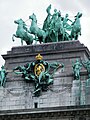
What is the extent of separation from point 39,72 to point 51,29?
Result: 169 inches

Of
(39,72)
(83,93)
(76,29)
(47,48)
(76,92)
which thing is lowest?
(83,93)

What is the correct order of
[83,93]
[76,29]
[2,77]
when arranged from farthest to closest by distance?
[76,29] → [2,77] → [83,93]

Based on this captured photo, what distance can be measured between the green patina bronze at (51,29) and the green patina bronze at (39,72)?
2797 mm

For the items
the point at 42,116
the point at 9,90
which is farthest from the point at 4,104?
the point at 42,116

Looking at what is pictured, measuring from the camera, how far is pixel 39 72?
4109 cm

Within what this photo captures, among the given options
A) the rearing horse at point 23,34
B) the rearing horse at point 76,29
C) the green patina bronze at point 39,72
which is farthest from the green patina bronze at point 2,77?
the rearing horse at point 76,29

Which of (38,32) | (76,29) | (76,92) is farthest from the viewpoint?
(38,32)

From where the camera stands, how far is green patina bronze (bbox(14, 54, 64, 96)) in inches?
1599

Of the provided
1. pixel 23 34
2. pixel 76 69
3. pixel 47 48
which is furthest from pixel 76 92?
pixel 23 34

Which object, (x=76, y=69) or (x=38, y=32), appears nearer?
(x=76, y=69)

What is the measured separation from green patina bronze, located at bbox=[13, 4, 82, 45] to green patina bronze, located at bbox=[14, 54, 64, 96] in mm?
2797

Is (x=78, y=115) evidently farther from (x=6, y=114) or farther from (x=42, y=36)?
(x=42, y=36)

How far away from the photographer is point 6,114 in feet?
129

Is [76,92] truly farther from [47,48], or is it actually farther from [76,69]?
[47,48]
